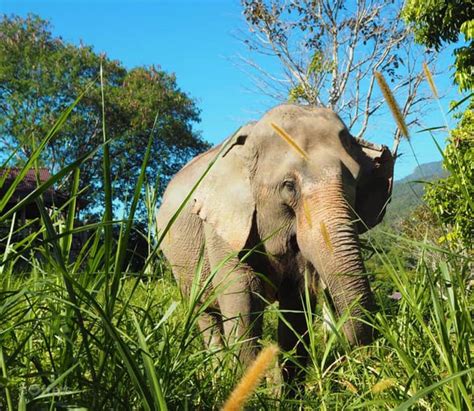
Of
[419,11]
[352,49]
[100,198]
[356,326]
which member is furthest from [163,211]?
[100,198]

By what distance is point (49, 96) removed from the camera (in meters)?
29.5

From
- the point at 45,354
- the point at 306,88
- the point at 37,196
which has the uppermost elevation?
the point at 306,88

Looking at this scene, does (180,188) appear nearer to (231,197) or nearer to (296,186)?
(231,197)

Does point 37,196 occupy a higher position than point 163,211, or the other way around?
point 163,211

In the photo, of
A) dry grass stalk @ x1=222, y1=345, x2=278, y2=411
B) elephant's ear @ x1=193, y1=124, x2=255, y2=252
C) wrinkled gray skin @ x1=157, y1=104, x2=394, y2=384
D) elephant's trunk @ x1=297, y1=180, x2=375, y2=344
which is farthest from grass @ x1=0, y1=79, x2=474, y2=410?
elephant's ear @ x1=193, y1=124, x2=255, y2=252

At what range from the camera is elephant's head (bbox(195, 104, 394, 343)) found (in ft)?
14.1

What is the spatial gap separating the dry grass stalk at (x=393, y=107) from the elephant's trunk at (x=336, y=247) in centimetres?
198

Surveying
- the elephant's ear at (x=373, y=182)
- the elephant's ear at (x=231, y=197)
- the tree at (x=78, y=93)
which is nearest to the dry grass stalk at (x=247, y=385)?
the elephant's ear at (x=231, y=197)

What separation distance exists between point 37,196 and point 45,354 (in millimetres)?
1489

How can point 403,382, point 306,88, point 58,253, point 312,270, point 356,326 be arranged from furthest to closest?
point 306,88, point 312,270, point 356,326, point 403,382, point 58,253

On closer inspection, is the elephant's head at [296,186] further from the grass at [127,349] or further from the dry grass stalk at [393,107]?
the dry grass stalk at [393,107]

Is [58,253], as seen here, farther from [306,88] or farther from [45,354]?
[306,88]

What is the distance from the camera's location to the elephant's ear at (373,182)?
522 cm

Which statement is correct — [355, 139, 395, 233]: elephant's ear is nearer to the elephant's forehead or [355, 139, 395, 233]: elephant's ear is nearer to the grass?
the elephant's forehead
